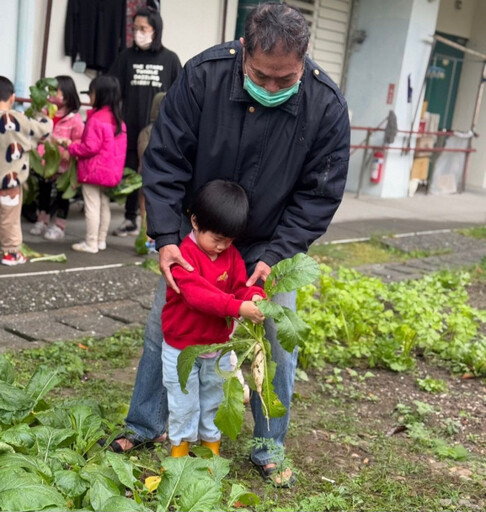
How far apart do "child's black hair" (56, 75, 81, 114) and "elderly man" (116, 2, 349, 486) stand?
4386 millimetres

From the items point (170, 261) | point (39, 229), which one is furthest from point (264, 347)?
point (39, 229)

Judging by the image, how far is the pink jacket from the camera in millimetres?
7297

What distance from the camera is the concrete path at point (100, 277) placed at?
5469 millimetres

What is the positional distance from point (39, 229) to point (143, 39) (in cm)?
201

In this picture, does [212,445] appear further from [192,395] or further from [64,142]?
[64,142]

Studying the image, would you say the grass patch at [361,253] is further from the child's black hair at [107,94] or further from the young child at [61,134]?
the young child at [61,134]

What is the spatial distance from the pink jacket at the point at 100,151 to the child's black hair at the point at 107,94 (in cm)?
4

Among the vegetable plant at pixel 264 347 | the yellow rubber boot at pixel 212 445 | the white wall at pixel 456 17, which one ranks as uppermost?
the white wall at pixel 456 17

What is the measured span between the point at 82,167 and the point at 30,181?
725mm

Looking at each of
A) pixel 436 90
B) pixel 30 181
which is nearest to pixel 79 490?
pixel 30 181

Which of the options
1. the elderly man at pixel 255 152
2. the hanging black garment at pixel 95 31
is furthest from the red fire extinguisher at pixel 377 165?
the elderly man at pixel 255 152

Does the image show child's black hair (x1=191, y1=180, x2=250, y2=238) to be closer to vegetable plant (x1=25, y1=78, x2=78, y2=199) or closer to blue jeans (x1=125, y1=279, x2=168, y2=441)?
blue jeans (x1=125, y1=279, x2=168, y2=441)

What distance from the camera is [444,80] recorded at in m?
15.7

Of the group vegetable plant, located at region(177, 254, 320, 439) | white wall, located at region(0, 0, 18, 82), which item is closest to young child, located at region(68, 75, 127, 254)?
white wall, located at region(0, 0, 18, 82)
